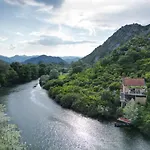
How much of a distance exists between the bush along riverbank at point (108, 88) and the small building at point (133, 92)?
1257 mm

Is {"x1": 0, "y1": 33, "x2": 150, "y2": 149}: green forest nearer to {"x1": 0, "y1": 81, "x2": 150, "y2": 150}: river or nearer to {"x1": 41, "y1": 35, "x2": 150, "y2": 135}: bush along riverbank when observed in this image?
{"x1": 41, "y1": 35, "x2": 150, "y2": 135}: bush along riverbank

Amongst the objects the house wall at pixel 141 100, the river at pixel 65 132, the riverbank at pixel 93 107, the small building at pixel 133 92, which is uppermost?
the small building at pixel 133 92

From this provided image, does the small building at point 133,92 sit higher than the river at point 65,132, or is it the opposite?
the small building at point 133,92

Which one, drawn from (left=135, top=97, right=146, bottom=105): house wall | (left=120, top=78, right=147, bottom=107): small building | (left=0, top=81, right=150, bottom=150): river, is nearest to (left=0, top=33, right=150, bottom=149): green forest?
(left=135, top=97, right=146, bottom=105): house wall

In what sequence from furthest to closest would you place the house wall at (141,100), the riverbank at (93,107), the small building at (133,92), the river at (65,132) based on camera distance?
the small building at (133,92) → the house wall at (141,100) → the riverbank at (93,107) → the river at (65,132)

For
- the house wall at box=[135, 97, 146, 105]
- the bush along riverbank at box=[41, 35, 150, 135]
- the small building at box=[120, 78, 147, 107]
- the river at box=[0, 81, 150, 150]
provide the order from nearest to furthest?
1. the river at box=[0, 81, 150, 150]
2. the bush along riverbank at box=[41, 35, 150, 135]
3. the house wall at box=[135, 97, 146, 105]
4. the small building at box=[120, 78, 147, 107]

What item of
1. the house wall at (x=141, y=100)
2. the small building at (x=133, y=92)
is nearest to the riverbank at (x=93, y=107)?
the small building at (x=133, y=92)

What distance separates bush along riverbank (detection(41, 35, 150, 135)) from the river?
2854 millimetres

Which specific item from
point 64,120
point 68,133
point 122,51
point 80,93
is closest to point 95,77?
point 80,93

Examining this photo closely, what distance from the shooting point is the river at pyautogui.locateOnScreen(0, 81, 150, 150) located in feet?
145

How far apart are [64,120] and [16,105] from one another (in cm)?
1923

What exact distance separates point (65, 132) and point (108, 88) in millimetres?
25330

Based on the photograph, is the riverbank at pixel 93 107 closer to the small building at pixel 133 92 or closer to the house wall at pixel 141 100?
the small building at pixel 133 92

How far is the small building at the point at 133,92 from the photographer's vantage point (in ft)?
198
